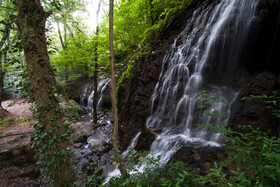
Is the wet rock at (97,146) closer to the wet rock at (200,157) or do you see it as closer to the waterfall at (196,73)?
the waterfall at (196,73)

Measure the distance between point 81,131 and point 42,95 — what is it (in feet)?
18.9

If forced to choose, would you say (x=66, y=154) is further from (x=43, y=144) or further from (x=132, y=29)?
(x=132, y=29)

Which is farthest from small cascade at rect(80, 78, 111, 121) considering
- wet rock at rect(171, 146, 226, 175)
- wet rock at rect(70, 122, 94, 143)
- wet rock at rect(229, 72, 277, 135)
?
wet rock at rect(229, 72, 277, 135)

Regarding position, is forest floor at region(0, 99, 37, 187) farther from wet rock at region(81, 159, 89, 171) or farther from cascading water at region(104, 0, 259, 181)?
cascading water at region(104, 0, 259, 181)

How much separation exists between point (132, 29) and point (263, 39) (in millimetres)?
5421

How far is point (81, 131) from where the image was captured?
27.1 ft

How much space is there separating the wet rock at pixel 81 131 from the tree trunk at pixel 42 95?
4312 millimetres

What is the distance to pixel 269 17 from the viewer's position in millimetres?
3645

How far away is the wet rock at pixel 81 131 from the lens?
759cm

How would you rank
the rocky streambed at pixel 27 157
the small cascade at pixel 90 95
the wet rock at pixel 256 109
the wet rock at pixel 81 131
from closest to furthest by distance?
1. the wet rock at pixel 256 109
2. the rocky streambed at pixel 27 157
3. the wet rock at pixel 81 131
4. the small cascade at pixel 90 95

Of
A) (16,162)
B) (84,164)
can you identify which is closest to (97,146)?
(84,164)

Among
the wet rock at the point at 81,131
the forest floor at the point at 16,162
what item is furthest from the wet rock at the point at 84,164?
the wet rock at the point at 81,131

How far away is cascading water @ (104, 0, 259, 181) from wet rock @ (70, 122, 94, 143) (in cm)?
351

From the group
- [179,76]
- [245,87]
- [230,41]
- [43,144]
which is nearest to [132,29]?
[179,76]
